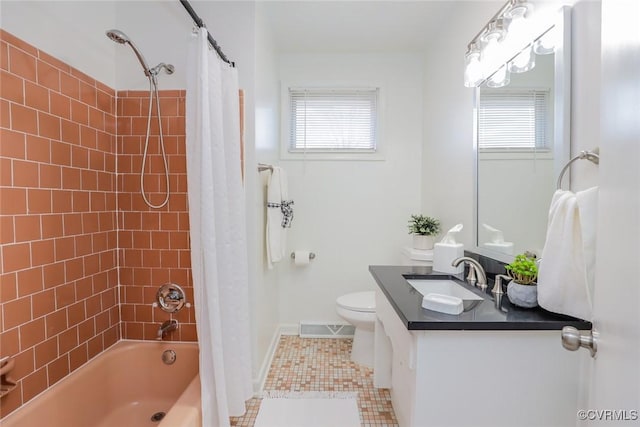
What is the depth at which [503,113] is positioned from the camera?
1.56 m

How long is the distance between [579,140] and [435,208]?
130cm

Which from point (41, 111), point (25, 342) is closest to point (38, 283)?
point (25, 342)

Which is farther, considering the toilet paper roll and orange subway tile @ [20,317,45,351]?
the toilet paper roll

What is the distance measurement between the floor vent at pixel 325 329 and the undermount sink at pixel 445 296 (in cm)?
129

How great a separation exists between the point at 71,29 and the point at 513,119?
2.20 m

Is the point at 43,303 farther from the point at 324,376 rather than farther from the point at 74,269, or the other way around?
the point at 324,376

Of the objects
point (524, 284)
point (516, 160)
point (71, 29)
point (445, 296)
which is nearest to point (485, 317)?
point (445, 296)

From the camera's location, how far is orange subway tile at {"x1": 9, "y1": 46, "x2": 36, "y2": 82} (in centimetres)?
122

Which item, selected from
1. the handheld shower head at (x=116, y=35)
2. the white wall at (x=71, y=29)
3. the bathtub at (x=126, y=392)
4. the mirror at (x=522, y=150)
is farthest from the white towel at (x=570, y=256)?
the white wall at (x=71, y=29)

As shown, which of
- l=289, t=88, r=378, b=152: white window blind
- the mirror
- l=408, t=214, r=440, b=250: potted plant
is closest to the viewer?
the mirror

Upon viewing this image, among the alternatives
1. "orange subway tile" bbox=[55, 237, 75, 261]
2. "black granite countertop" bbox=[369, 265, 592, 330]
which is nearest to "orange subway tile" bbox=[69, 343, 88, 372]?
"orange subway tile" bbox=[55, 237, 75, 261]

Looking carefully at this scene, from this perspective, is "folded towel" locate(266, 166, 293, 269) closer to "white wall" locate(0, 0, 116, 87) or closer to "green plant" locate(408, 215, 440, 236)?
"green plant" locate(408, 215, 440, 236)

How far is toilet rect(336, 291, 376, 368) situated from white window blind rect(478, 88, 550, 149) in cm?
128

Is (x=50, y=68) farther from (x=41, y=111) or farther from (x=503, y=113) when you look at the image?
(x=503, y=113)
